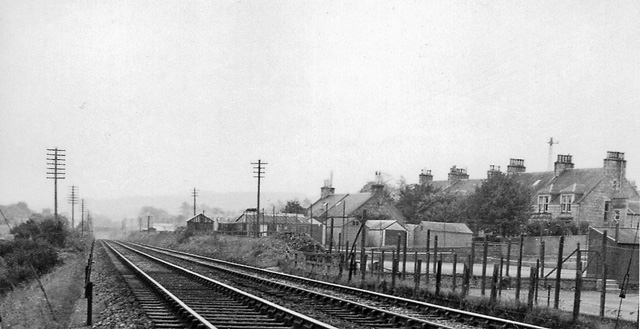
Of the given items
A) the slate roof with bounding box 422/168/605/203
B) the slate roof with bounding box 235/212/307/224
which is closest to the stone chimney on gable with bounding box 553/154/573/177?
the slate roof with bounding box 422/168/605/203

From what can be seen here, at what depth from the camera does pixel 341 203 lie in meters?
71.9

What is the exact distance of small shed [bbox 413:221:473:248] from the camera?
5634 cm

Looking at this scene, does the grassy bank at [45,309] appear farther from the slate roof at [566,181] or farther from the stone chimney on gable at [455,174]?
the stone chimney on gable at [455,174]

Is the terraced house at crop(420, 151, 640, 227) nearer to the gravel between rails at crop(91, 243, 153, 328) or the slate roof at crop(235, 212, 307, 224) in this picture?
the slate roof at crop(235, 212, 307, 224)

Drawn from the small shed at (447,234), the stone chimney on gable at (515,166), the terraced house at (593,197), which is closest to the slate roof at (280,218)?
the small shed at (447,234)

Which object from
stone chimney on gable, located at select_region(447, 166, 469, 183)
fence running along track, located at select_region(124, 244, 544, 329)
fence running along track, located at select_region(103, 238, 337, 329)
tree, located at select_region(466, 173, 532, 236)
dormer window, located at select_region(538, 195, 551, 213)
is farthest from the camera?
stone chimney on gable, located at select_region(447, 166, 469, 183)

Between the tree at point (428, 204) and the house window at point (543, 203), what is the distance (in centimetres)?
742

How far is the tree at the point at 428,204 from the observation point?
6414 cm

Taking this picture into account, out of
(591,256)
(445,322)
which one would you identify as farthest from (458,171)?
(445,322)

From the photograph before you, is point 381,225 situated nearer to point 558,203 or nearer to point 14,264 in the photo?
point 558,203

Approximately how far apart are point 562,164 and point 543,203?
510cm

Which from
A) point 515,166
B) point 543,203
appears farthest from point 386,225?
point 515,166

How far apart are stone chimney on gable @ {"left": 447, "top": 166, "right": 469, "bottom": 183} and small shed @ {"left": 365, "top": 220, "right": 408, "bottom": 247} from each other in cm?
2423

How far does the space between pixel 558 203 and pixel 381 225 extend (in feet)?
54.3
